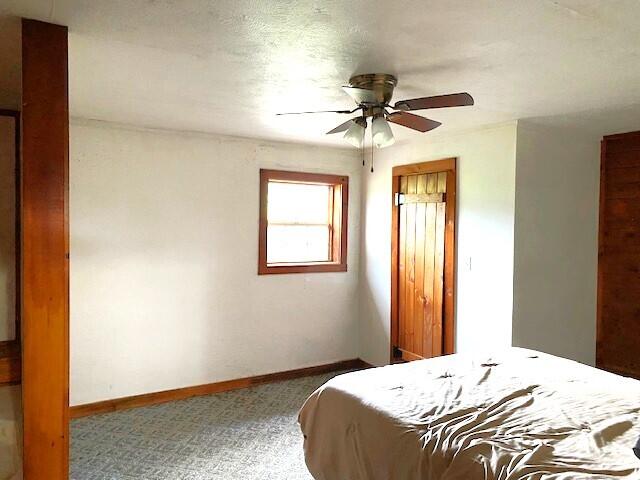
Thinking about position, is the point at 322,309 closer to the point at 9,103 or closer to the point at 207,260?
the point at 207,260

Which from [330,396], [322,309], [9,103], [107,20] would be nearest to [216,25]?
[107,20]

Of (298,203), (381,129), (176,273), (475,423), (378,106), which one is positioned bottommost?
(475,423)

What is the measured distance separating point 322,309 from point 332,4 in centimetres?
351

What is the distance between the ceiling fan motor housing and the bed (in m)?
1.43

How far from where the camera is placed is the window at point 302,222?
15.0ft

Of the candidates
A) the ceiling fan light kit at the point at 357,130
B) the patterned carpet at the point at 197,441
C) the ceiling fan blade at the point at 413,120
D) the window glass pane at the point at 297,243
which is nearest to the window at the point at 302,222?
the window glass pane at the point at 297,243

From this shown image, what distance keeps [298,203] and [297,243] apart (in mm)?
392

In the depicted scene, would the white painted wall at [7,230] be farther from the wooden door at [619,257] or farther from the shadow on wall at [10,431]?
the wooden door at [619,257]

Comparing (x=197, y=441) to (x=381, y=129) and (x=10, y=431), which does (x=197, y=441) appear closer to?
(x=10, y=431)

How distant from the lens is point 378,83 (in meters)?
2.49

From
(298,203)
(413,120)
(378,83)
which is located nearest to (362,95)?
(378,83)

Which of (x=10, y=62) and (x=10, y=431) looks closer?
(x=10, y=431)

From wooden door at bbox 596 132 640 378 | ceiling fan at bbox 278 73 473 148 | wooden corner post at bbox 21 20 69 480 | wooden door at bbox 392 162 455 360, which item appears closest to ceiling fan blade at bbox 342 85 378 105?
ceiling fan at bbox 278 73 473 148

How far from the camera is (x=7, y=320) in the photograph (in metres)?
3.14
